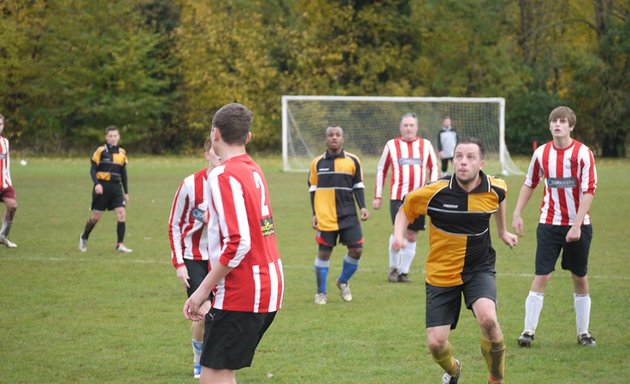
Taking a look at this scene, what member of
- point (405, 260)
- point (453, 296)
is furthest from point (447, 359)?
point (405, 260)

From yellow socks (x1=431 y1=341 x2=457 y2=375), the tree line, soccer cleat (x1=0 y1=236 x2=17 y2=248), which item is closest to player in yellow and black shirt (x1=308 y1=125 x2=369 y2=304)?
yellow socks (x1=431 y1=341 x2=457 y2=375)

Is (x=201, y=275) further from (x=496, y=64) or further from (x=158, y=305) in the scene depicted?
(x=496, y=64)

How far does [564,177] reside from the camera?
8203 millimetres

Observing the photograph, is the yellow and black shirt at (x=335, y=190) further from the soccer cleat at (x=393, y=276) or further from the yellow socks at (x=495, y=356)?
the yellow socks at (x=495, y=356)

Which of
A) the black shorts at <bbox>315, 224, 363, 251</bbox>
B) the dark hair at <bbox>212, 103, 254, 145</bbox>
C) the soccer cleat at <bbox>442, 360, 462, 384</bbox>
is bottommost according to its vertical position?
the soccer cleat at <bbox>442, 360, 462, 384</bbox>

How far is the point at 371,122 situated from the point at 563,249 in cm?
2609

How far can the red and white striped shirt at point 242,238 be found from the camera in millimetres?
4789

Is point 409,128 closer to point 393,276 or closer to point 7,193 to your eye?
point 393,276

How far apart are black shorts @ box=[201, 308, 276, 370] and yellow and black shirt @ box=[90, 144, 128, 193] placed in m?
9.99

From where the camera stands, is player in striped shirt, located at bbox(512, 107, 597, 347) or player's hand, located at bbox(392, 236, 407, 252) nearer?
player's hand, located at bbox(392, 236, 407, 252)

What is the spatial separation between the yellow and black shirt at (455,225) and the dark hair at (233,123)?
78.1 inches

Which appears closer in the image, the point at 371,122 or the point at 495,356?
the point at 495,356

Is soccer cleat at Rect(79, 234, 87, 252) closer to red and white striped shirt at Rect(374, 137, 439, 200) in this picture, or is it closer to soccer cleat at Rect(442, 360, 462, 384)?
red and white striped shirt at Rect(374, 137, 439, 200)

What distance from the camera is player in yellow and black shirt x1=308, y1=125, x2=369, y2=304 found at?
1045 cm
